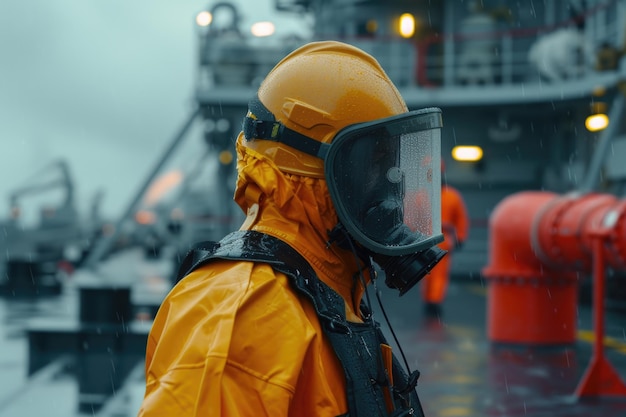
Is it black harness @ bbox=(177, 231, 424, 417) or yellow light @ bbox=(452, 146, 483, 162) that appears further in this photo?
yellow light @ bbox=(452, 146, 483, 162)

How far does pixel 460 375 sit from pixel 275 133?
20.0ft

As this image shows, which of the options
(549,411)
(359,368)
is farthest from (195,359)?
(549,411)

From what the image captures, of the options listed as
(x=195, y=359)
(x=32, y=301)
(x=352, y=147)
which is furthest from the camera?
(x=32, y=301)

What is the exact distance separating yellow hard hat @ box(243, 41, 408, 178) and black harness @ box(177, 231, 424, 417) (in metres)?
0.20

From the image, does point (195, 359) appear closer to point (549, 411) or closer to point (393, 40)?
point (549, 411)

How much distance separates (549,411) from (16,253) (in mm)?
21694

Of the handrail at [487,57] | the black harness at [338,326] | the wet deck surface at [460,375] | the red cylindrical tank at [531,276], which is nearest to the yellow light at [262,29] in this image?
the handrail at [487,57]

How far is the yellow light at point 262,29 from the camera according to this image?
21297mm

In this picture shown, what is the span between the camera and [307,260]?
199cm

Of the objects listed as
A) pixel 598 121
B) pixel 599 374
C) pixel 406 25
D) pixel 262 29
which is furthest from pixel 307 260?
pixel 262 29

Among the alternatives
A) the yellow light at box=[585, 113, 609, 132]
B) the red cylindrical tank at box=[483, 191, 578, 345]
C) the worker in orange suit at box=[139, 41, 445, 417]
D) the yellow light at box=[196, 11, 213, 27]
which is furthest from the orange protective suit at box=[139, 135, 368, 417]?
the yellow light at box=[196, 11, 213, 27]

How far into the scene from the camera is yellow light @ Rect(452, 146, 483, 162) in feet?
69.3

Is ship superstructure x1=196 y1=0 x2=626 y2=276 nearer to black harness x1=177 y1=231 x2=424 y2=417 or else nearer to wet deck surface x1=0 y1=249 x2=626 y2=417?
wet deck surface x1=0 y1=249 x2=626 y2=417

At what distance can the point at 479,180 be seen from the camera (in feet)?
70.0
